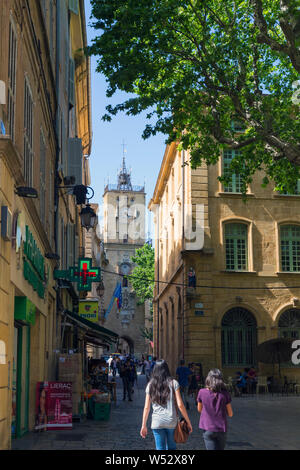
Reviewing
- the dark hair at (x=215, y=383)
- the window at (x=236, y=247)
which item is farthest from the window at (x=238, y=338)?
the dark hair at (x=215, y=383)

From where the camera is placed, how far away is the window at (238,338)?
30531mm

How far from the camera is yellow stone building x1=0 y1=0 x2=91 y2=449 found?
914 centimetres

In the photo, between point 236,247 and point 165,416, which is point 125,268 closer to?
point 236,247

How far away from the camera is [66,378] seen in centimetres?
1702

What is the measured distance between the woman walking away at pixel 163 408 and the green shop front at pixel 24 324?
132 inches

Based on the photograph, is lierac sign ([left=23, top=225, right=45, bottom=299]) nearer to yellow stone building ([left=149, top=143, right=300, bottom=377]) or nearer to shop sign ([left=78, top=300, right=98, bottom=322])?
shop sign ([left=78, top=300, right=98, bottom=322])

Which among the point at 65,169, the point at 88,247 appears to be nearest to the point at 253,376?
the point at 65,169

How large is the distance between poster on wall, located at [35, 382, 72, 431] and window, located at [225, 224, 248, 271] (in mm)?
17638

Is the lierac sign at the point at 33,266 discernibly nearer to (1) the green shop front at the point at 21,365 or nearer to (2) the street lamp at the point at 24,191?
(1) the green shop front at the point at 21,365

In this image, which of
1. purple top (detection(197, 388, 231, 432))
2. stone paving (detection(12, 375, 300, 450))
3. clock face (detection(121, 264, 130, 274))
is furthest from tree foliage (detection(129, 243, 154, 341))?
purple top (detection(197, 388, 231, 432))

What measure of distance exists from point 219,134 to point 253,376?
1505 centimetres

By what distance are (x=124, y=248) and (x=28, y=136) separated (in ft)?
Result: 256

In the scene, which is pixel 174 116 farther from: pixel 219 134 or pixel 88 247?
pixel 88 247

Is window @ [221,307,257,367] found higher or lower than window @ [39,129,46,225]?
lower
